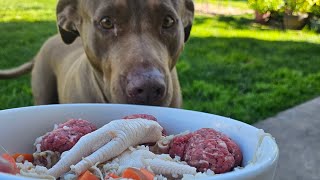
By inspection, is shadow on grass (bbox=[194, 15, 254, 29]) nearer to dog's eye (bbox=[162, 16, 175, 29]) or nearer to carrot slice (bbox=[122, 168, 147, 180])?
dog's eye (bbox=[162, 16, 175, 29])

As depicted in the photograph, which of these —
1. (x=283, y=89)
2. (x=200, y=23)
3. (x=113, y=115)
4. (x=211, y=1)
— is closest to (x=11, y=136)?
(x=113, y=115)

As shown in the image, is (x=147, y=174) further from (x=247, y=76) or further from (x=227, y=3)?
(x=227, y=3)

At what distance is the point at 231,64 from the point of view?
631 cm

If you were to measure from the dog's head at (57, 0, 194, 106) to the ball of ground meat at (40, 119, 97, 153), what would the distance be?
70cm

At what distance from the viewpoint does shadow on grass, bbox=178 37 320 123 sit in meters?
4.70

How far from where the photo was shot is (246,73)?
592cm

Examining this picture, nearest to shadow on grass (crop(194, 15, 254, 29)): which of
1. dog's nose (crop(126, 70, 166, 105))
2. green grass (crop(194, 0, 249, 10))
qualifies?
green grass (crop(194, 0, 249, 10))

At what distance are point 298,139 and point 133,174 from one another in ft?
10.4

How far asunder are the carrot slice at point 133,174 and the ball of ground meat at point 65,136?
10.0 inches

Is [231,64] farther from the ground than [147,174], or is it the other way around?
[147,174]

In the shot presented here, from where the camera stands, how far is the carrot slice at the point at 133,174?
3.28 feet

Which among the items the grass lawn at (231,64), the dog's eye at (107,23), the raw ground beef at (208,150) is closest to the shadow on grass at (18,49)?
the grass lawn at (231,64)

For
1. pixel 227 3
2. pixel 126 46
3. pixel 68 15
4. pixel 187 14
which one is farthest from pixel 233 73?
pixel 227 3

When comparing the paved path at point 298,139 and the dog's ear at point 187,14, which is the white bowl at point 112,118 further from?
the paved path at point 298,139
